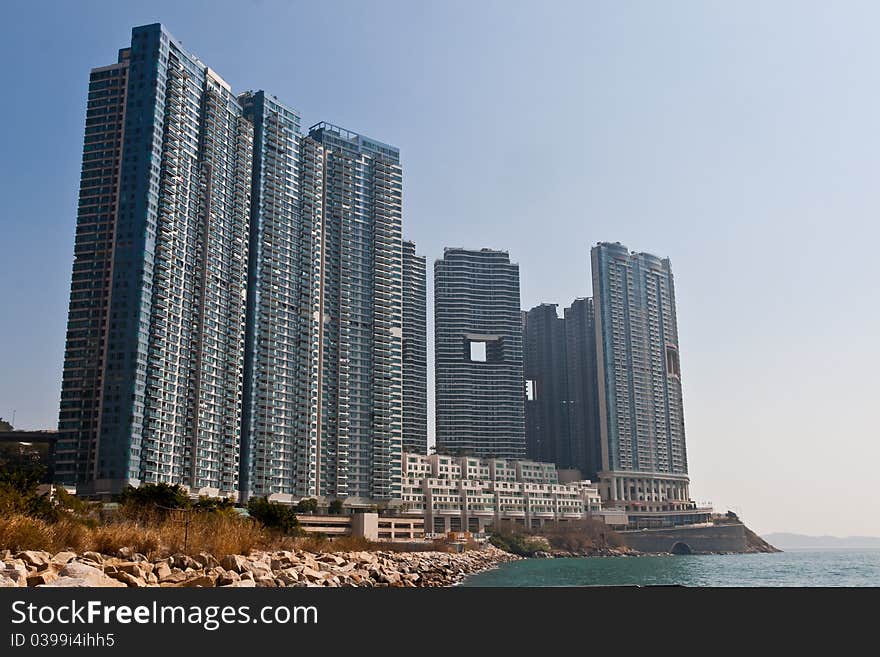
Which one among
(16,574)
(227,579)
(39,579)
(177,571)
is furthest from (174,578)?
(16,574)

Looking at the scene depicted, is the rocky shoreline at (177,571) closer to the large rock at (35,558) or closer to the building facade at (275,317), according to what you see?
the large rock at (35,558)

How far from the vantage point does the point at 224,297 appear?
85750 millimetres

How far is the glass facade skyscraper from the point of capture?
246 feet

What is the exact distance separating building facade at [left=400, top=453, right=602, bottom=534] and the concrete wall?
8.85m

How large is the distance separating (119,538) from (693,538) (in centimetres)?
14130

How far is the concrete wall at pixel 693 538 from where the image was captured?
5689 inches

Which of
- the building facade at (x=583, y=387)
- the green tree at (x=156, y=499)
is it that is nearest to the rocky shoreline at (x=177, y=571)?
the green tree at (x=156, y=499)

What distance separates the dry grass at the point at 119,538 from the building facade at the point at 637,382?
5043 inches

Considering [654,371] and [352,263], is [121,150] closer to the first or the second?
[352,263]

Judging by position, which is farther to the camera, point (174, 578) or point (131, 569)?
Answer: point (174, 578)

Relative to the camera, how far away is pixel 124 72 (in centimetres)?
8338

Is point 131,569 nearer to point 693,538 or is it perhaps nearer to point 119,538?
point 119,538

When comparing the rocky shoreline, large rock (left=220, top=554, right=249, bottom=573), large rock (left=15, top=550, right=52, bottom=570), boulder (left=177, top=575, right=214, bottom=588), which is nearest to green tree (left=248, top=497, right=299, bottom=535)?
the rocky shoreline

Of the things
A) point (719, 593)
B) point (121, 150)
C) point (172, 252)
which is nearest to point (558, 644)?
point (719, 593)
